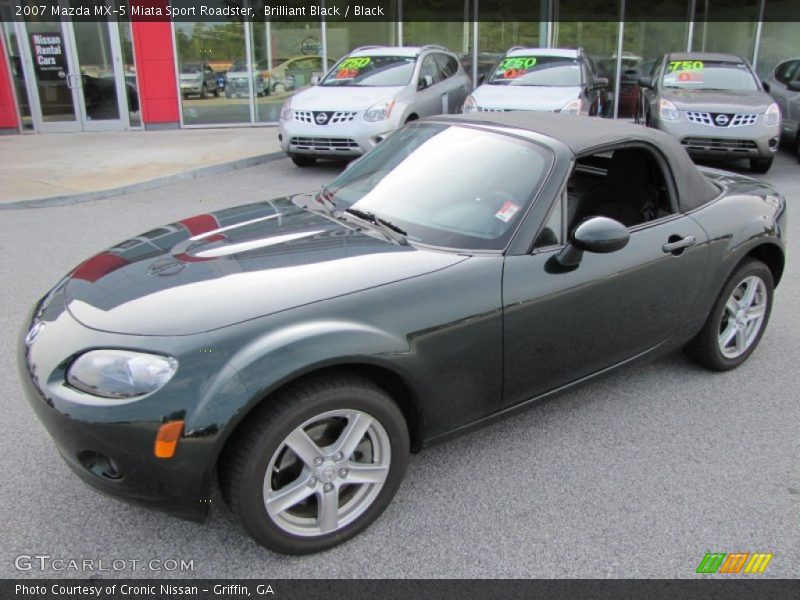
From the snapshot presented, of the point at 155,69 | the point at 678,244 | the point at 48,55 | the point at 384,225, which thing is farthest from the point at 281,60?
the point at 678,244

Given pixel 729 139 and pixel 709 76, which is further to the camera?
pixel 709 76

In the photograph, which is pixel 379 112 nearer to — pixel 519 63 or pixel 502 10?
→ pixel 519 63

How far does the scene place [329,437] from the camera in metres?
2.49

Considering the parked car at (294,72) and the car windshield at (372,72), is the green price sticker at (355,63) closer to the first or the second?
the car windshield at (372,72)

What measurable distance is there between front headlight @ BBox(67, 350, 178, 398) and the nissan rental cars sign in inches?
554

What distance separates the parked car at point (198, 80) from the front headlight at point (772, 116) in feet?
35.7

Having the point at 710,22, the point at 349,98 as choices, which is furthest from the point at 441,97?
the point at 710,22

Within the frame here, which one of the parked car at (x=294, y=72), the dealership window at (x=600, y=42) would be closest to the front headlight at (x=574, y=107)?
the dealership window at (x=600, y=42)

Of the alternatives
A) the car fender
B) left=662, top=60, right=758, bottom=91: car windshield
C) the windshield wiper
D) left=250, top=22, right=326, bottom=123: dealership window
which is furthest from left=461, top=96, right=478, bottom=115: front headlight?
the car fender

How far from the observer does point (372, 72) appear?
419 inches

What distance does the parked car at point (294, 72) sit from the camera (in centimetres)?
1518

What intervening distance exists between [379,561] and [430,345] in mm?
822

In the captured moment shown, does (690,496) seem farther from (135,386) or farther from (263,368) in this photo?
(135,386)

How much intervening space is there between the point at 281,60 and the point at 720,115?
379 inches
